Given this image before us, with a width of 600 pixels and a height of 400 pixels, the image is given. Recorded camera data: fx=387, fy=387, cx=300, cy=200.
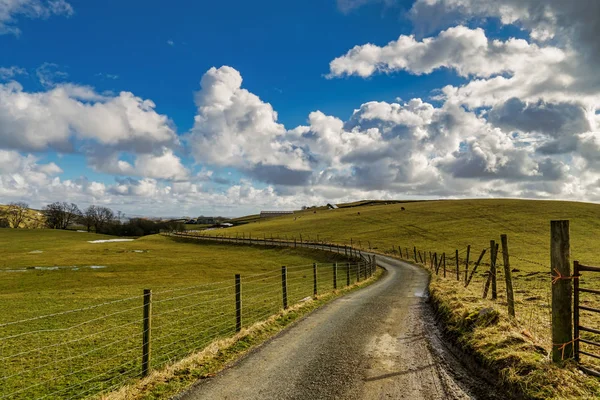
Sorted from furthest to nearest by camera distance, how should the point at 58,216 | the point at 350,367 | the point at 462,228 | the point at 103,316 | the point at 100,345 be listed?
the point at 58,216, the point at 462,228, the point at 103,316, the point at 100,345, the point at 350,367

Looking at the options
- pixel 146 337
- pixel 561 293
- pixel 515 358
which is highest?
pixel 561 293

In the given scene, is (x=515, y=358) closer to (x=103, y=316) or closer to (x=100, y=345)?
(x=100, y=345)

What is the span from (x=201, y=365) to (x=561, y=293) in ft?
23.2

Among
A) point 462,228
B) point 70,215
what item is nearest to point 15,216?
point 70,215

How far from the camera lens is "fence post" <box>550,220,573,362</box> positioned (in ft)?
22.0

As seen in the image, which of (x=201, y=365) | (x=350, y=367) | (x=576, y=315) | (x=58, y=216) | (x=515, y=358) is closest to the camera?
(x=576, y=315)

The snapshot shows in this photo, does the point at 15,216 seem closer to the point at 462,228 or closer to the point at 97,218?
the point at 97,218

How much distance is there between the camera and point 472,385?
22.3 feet

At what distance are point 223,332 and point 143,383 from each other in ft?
17.4

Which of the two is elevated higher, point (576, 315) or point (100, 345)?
point (576, 315)

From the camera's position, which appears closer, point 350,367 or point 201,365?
point 350,367

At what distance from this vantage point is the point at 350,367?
306 inches

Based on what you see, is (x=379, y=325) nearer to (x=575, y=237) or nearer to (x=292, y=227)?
(x=575, y=237)

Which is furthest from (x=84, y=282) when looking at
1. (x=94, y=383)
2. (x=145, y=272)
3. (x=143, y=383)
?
(x=143, y=383)
